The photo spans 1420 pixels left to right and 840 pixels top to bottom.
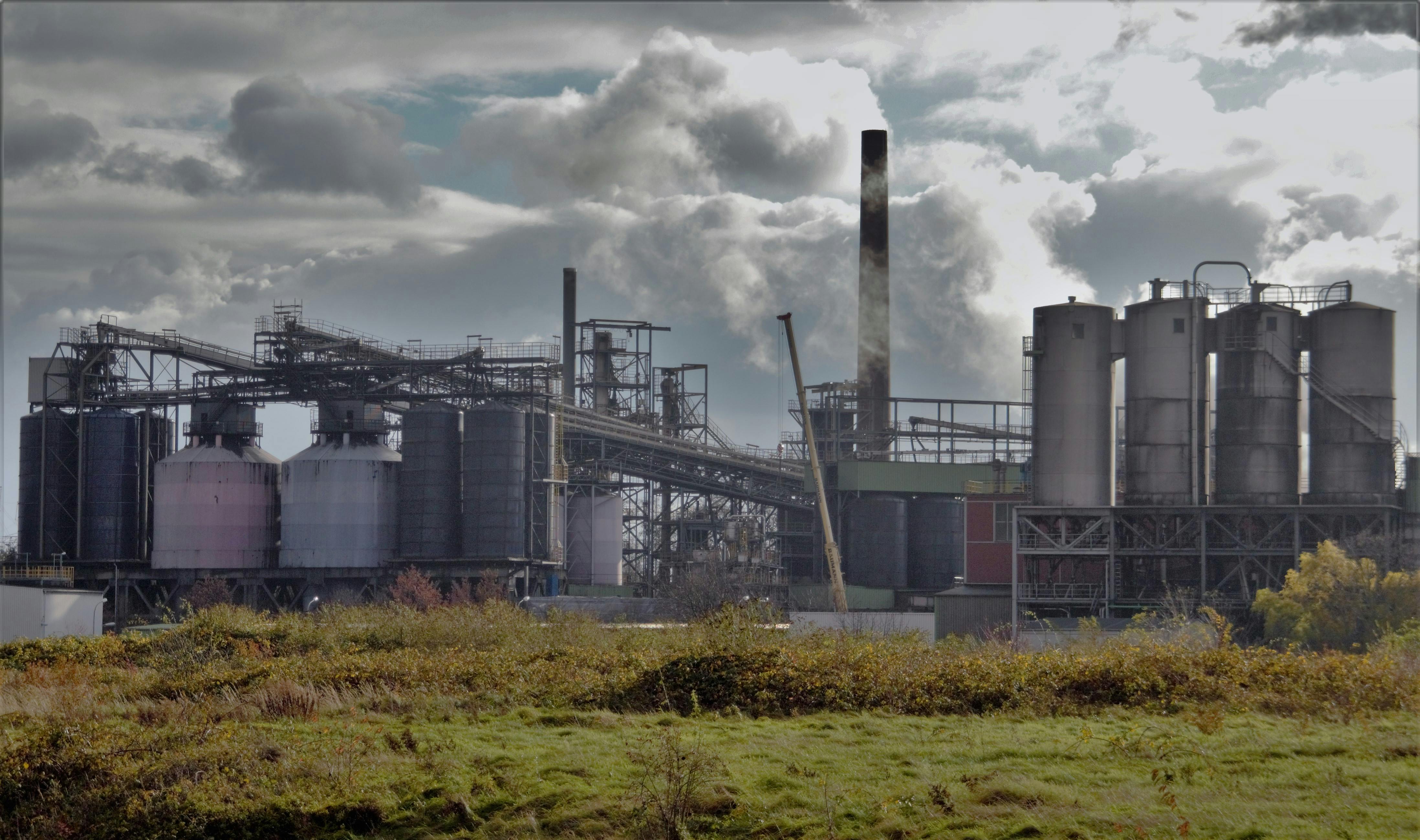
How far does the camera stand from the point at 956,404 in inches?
3002

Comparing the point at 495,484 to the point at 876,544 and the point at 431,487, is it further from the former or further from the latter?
the point at 876,544

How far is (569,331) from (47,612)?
42.5 metres

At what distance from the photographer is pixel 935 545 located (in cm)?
7194

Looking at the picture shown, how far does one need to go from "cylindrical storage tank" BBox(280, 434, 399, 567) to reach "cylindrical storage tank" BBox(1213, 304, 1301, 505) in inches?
1573

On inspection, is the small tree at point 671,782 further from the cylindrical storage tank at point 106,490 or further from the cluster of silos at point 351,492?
the cylindrical storage tank at point 106,490

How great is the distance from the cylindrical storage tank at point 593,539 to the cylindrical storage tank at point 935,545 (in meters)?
16.3

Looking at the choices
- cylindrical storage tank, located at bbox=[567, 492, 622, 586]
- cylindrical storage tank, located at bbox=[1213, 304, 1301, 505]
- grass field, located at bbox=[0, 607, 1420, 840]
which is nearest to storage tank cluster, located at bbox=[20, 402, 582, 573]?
cylindrical storage tank, located at bbox=[567, 492, 622, 586]

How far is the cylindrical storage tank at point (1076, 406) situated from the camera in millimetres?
48750

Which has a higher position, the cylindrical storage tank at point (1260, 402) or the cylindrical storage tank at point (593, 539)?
the cylindrical storage tank at point (1260, 402)

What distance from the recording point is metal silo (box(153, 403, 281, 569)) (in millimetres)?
69438

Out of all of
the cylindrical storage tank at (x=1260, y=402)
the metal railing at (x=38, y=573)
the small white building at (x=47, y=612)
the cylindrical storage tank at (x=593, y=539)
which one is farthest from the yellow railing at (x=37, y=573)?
the cylindrical storage tank at (x=1260, y=402)

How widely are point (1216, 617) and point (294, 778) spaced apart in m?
14.4

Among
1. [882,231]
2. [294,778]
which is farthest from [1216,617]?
[882,231]

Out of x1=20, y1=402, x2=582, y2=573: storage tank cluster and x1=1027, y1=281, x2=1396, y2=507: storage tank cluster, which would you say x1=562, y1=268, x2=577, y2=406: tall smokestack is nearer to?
x1=20, y1=402, x2=582, y2=573: storage tank cluster
